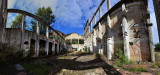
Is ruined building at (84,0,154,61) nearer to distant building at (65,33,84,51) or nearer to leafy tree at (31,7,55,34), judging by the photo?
leafy tree at (31,7,55,34)

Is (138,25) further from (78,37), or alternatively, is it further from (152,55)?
(78,37)

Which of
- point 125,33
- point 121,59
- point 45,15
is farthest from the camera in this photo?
point 45,15

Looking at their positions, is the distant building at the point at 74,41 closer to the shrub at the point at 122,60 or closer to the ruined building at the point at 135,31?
the ruined building at the point at 135,31

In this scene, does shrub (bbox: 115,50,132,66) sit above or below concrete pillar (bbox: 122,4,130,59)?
below

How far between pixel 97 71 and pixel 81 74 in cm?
84

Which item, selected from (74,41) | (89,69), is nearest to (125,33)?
(89,69)

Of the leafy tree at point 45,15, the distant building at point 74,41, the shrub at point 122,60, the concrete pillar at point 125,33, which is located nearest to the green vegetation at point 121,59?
the shrub at point 122,60

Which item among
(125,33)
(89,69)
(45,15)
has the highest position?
(45,15)

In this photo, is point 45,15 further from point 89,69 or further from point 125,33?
point 89,69

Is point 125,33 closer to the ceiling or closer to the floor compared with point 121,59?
closer to the ceiling

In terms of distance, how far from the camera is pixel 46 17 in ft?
90.1

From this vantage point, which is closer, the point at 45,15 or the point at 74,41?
the point at 45,15

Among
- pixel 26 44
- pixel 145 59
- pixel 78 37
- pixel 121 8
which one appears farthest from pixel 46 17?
pixel 145 59

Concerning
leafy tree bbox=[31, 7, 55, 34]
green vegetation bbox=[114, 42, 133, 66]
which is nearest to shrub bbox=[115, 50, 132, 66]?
green vegetation bbox=[114, 42, 133, 66]
